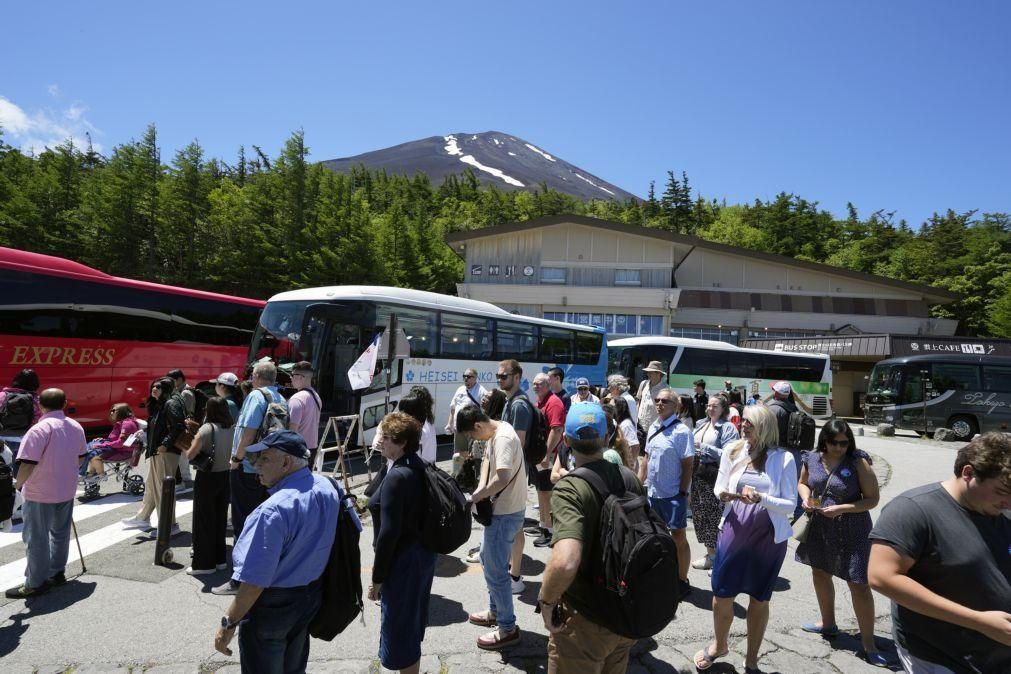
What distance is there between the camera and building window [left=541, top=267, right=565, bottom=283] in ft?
132

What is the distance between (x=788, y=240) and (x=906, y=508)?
272 ft

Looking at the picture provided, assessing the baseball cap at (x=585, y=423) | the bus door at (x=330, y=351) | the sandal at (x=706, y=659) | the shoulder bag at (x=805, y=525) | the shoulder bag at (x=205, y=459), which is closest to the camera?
the baseball cap at (x=585, y=423)

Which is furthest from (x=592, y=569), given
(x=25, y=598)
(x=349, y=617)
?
(x=25, y=598)

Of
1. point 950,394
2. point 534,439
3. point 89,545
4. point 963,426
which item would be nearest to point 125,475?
point 89,545

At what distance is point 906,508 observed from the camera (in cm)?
214

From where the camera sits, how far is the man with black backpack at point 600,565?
2256 mm

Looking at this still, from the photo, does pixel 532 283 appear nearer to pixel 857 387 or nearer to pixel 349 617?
pixel 857 387

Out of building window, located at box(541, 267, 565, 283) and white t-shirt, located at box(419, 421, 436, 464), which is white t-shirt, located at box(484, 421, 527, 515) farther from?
building window, located at box(541, 267, 565, 283)

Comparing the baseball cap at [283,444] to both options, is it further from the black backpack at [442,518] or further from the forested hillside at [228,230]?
the forested hillside at [228,230]

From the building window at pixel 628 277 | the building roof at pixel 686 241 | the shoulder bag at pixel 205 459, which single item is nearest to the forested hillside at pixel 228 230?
the building roof at pixel 686 241

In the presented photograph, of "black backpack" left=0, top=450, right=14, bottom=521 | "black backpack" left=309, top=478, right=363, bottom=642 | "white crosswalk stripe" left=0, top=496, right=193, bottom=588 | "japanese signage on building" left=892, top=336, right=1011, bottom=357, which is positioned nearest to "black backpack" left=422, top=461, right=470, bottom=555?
"black backpack" left=309, top=478, right=363, bottom=642

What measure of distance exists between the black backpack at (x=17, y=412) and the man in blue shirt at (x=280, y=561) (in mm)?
4559

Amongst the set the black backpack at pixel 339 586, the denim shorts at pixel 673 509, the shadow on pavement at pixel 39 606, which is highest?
the black backpack at pixel 339 586

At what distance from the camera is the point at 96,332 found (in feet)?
39.1
